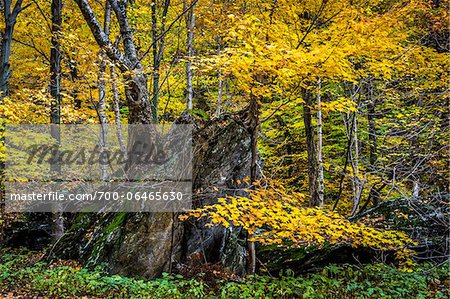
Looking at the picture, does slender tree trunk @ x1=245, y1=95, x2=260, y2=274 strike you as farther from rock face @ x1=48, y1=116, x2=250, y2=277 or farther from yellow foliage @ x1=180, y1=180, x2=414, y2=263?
rock face @ x1=48, y1=116, x2=250, y2=277

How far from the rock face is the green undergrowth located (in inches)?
13.7

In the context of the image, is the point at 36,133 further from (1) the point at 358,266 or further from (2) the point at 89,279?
(1) the point at 358,266

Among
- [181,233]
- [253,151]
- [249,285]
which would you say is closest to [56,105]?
[181,233]

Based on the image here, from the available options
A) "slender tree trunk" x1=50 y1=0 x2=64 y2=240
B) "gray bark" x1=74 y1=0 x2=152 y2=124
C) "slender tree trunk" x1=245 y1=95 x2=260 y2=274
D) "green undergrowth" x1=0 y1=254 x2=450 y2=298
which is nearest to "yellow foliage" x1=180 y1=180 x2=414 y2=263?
"slender tree trunk" x1=245 y1=95 x2=260 y2=274

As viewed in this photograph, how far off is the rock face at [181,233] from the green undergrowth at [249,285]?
35 cm

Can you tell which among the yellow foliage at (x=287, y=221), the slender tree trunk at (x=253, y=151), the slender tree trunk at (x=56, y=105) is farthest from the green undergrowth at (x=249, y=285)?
the slender tree trunk at (x=56, y=105)

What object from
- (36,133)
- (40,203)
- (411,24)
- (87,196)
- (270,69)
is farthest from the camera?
(40,203)

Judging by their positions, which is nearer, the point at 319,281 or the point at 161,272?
the point at 319,281

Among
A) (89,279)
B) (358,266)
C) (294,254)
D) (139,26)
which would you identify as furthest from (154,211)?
(139,26)

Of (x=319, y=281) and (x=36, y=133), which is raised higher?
(x=36, y=133)

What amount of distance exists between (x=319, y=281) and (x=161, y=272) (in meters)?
2.94

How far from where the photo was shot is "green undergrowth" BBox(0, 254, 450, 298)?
17.6 feet

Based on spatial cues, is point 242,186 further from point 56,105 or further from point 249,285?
point 56,105

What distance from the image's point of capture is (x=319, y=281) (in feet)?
19.0
